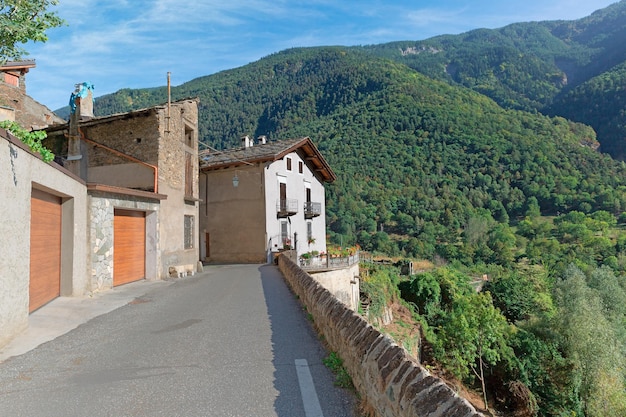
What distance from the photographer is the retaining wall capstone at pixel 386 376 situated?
8.59 feet

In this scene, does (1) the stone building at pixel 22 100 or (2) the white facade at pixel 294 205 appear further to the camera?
(2) the white facade at pixel 294 205

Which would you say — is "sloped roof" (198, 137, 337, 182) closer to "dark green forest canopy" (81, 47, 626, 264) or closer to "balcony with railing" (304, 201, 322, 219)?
"balcony with railing" (304, 201, 322, 219)

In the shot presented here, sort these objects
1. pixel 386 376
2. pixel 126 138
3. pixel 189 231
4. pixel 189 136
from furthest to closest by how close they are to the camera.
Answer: pixel 189 136 → pixel 189 231 → pixel 126 138 → pixel 386 376

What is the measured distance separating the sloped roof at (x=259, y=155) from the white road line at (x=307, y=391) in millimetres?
20437

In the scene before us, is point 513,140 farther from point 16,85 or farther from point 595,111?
point 16,85

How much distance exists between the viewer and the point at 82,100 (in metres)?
17.6

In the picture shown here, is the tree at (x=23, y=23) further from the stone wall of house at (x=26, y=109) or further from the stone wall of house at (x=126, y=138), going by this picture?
the stone wall of house at (x=26, y=109)

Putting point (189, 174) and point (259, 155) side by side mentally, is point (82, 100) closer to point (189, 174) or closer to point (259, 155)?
point (189, 174)

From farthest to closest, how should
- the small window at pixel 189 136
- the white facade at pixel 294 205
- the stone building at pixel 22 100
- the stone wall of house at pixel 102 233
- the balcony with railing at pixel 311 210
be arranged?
the balcony with railing at pixel 311 210, the white facade at pixel 294 205, the stone building at pixel 22 100, the small window at pixel 189 136, the stone wall of house at pixel 102 233

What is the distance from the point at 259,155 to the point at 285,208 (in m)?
3.66

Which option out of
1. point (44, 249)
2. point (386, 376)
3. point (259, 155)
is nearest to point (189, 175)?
point (259, 155)

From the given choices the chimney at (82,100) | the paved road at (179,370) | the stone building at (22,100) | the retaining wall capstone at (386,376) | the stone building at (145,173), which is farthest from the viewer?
the stone building at (22,100)

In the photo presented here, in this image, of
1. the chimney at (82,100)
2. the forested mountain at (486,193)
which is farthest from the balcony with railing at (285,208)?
the forested mountain at (486,193)

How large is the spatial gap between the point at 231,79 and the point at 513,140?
392ft
